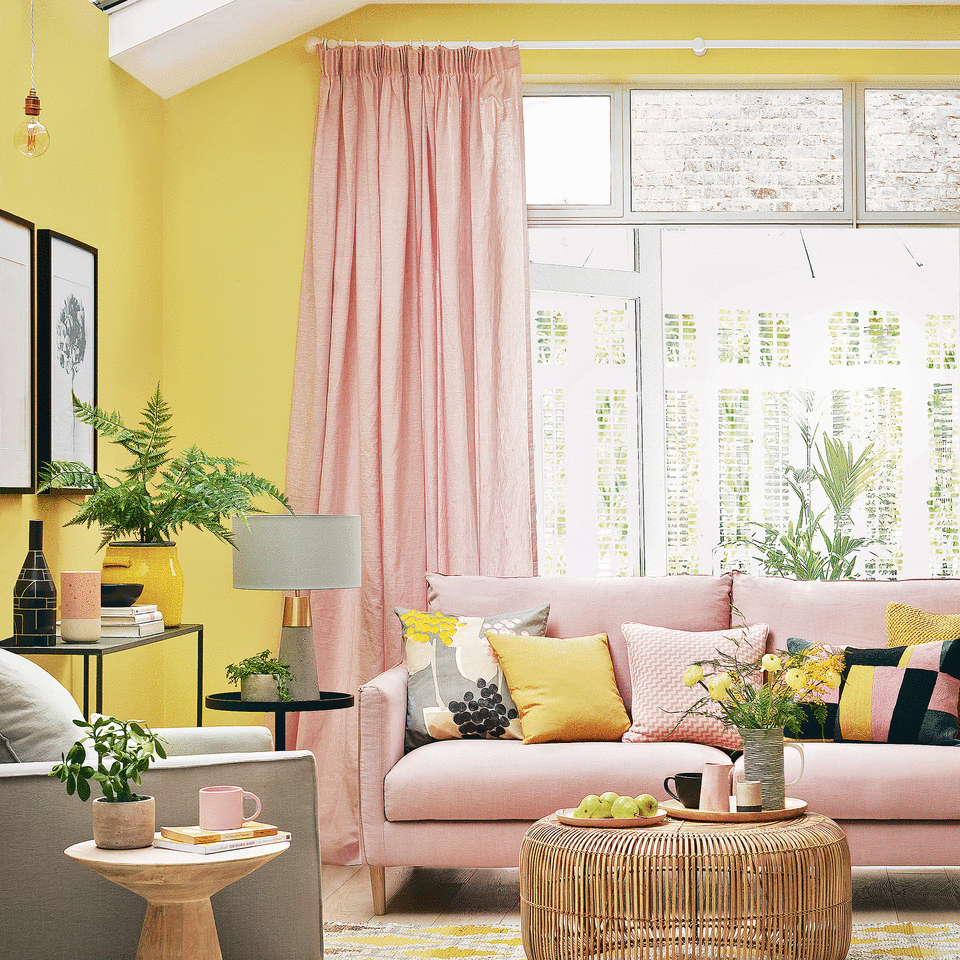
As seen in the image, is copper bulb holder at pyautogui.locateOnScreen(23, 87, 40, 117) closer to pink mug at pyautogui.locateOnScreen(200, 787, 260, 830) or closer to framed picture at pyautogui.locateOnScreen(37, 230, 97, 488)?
framed picture at pyautogui.locateOnScreen(37, 230, 97, 488)

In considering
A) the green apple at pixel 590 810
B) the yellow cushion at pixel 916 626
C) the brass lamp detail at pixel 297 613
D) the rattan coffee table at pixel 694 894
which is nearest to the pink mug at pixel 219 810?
the rattan coffee table at pixel 694 894

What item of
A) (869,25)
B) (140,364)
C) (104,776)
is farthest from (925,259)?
(104,776)

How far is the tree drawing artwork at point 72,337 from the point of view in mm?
3482

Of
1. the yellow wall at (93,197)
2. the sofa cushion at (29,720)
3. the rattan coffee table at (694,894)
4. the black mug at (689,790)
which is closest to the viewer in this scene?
the sofa cushion at (29,720)

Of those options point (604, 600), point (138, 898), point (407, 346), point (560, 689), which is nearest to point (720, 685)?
point (560, 689)

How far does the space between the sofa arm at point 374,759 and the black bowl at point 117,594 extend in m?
0.69

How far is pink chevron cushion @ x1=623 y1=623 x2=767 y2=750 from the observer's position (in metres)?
3.46

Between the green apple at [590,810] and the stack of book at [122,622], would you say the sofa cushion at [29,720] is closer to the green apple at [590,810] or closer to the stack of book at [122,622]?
the stack of book at [122,622]

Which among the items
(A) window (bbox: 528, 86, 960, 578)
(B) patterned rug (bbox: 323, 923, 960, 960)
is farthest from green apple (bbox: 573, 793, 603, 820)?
(A) window (bbox: 528, 86, 960, 578)

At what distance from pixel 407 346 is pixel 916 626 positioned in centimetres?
198

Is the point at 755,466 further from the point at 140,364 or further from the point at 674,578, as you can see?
the point at 140,364

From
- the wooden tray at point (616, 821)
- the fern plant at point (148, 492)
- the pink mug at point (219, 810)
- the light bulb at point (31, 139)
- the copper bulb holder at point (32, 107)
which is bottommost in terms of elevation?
the wooden tray at point (616, 821)

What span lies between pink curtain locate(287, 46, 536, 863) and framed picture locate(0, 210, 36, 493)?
1.12 meters

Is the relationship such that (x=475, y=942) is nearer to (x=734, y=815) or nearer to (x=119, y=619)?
(x=734, y=815)
